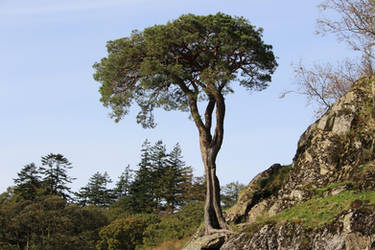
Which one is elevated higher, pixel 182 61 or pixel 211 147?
pixel 182 61

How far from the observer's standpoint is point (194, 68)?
20.8 metres

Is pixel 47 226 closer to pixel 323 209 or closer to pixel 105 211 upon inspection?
pixel 105 211

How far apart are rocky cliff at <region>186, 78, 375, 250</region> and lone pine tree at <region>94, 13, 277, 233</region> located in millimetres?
2303

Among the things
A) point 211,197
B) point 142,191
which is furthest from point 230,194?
point 211,197

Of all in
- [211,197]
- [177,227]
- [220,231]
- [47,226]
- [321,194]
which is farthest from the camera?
[47,226]

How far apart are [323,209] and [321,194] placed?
8.02ft

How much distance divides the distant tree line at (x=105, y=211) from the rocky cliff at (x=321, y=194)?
23.5 feet

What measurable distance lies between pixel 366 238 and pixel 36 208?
28815 mm

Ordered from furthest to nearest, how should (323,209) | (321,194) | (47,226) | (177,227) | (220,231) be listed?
(47,226) < (177,227) < (220,231) < (321,194) < (323,209)

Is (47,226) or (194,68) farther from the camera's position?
(47,226)

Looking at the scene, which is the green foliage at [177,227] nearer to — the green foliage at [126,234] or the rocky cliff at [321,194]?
the green foliage at [126,234]

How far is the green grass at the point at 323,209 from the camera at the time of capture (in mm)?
13648

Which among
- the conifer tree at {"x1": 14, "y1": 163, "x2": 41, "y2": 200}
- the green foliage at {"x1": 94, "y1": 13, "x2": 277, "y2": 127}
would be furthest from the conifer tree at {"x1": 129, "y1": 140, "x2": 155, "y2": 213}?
the green foliage at {"x1": 94, "y1": 13, "x2": 277, "y2": 127}

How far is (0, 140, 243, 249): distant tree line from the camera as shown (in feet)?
99.6
